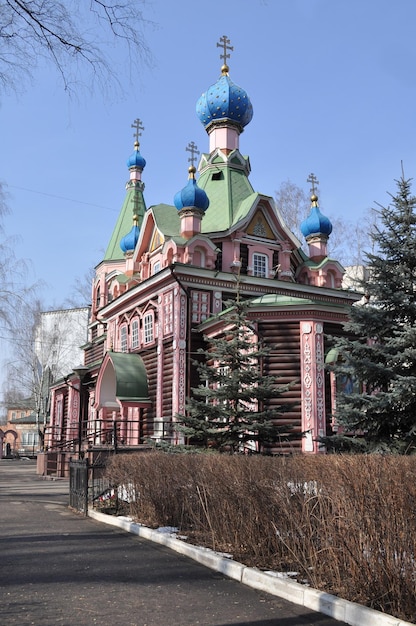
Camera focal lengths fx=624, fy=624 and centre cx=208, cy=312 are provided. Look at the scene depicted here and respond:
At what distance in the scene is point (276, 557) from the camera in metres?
6.36

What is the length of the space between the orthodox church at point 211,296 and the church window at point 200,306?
4cm

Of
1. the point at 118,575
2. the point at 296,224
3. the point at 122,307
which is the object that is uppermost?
the point at 296,224

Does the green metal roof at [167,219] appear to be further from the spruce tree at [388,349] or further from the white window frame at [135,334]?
the spruce tree at [388,349]

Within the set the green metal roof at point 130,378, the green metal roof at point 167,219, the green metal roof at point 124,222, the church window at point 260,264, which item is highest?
the green metal roof at point 124,222

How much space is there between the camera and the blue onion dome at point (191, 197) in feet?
75.7

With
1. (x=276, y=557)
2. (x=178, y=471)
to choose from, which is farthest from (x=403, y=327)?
(x=276, y=557)

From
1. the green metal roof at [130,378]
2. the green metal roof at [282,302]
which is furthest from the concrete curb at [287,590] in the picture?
the green metal roof at [130,378]

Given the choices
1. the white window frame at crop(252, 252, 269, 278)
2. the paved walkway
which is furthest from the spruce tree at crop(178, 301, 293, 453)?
the white window frame at crop(252, 252, 269, 278)

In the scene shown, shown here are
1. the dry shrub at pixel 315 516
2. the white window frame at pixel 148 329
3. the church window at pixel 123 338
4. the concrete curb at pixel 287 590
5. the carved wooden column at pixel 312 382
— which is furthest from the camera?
the church window at pixel 123 338

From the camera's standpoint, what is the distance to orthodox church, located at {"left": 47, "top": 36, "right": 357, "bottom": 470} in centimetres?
1888

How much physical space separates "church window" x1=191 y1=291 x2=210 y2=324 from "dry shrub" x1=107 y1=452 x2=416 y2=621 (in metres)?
12.5

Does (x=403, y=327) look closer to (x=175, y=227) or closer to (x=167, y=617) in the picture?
(x=167, y=617)

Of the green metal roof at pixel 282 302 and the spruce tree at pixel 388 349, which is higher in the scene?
the green metal roof at pixel 282 302

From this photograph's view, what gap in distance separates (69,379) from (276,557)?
93.2 feet
